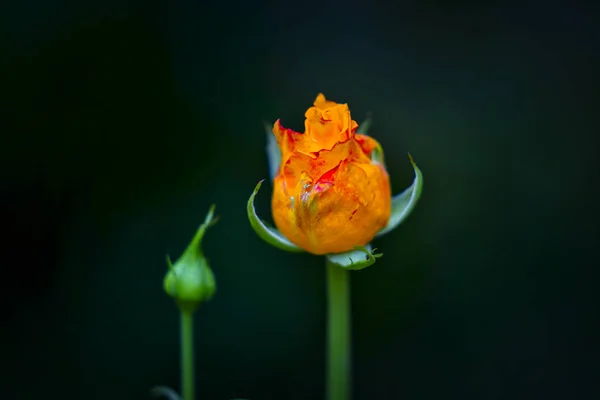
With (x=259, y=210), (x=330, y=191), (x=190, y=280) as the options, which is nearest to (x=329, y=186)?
(x=330, y=191)

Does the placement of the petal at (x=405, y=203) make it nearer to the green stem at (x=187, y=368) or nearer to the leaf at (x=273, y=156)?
the leaf at (x=273, y=156)

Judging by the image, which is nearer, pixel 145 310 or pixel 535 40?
pixel 145 310

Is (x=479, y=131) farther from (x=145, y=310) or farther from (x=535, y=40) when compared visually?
(x=145, y=310)

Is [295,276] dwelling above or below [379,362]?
above

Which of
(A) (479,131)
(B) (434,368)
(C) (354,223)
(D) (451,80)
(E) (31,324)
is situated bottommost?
(B) (434,368)

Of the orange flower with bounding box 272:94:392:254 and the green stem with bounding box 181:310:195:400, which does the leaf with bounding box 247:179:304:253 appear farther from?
the green stem with bounding box 181:310:195:400

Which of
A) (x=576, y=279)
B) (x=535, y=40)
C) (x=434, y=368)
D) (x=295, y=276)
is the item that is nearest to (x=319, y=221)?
(x=295, y=276)
